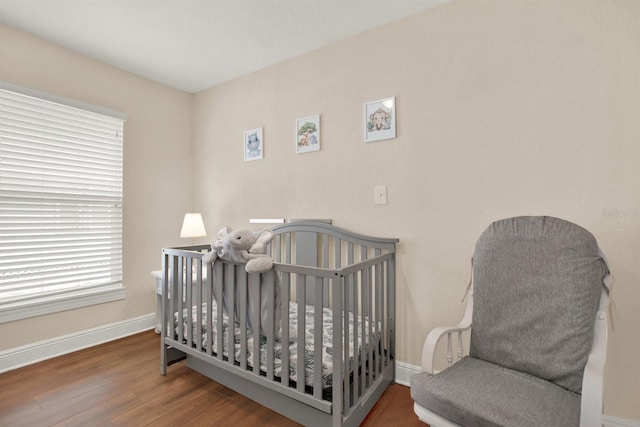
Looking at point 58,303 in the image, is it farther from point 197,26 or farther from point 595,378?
point 595,378

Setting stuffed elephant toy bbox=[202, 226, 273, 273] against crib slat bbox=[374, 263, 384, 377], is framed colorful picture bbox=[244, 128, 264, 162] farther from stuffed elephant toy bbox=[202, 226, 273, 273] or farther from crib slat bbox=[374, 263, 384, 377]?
crib slat bbox=[374, 263, 384, 377]

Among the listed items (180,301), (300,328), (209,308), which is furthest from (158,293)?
(300,328)

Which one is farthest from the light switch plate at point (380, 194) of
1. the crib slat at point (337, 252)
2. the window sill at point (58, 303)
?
the window sill at point (58, 303)

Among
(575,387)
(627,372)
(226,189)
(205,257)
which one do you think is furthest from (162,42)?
(627,372)

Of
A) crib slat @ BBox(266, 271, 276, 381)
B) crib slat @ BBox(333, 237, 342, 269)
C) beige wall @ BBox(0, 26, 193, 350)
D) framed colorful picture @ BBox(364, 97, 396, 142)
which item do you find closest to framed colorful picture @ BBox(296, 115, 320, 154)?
framed colorful picture @ BBox(364, 97, 396, 142)

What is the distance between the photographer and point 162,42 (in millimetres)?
2281

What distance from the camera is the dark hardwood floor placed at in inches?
62.7

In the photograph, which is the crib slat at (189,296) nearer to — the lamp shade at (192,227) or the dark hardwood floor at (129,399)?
the dark hardwood floor at (129,399)

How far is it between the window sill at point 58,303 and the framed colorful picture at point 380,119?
250 centimetres

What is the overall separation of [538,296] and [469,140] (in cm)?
91

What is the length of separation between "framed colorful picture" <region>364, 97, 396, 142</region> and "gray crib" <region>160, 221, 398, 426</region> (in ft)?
2.25

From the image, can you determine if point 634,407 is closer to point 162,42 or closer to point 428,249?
point 428,249

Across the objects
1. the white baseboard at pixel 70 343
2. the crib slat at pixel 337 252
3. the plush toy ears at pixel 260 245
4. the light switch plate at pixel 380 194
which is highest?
the light switch plate at pixel 380 194

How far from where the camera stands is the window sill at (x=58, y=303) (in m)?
2.12
